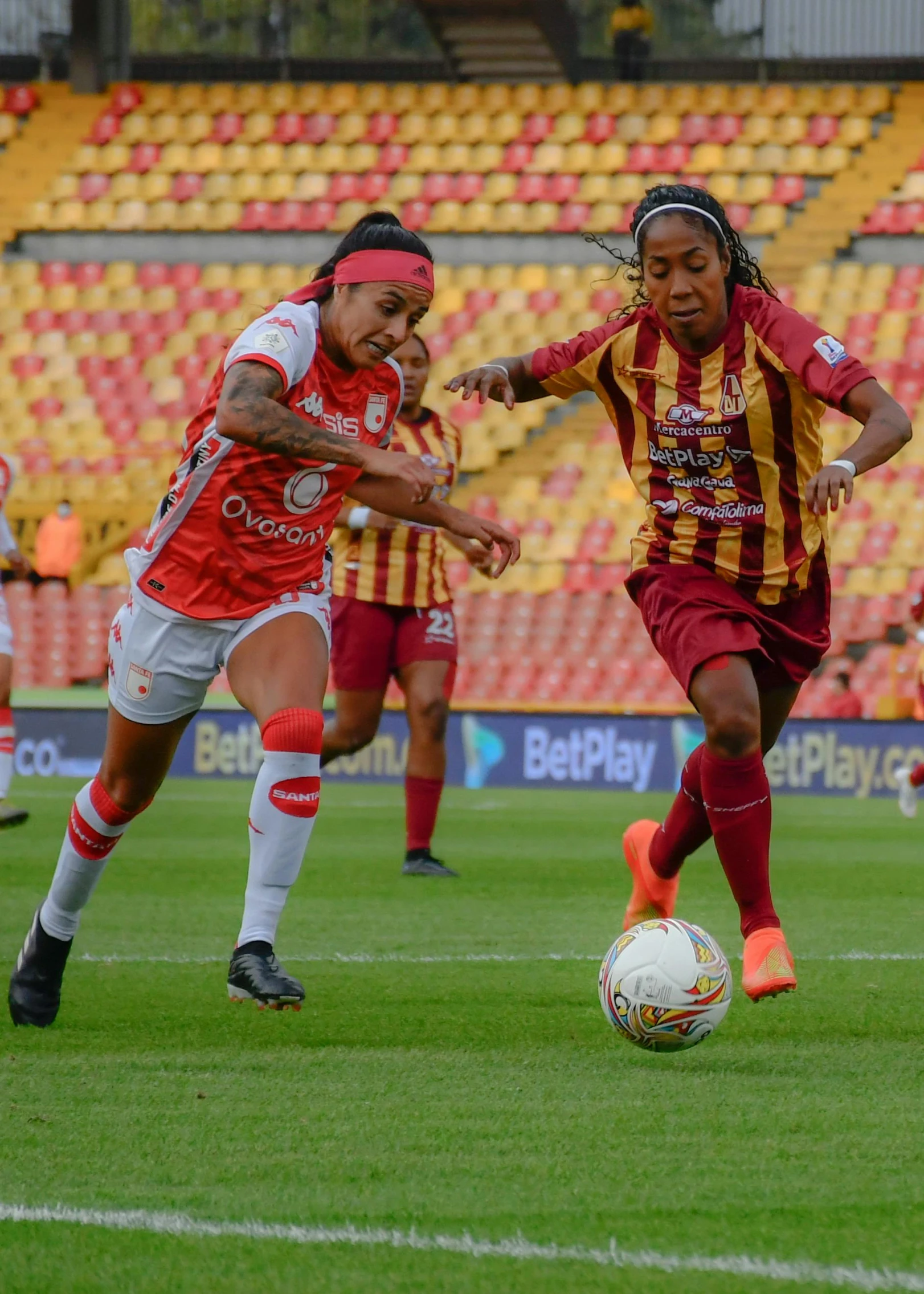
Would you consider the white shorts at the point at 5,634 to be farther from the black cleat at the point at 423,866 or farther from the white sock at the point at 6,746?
the black cleat at the point at 423,866

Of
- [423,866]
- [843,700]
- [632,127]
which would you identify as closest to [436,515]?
[423,866]

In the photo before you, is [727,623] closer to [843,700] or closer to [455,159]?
[843,700]

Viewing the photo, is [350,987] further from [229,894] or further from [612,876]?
[612,876]

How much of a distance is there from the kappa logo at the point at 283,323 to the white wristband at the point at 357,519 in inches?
158

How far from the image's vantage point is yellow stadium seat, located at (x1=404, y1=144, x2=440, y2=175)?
2467cm

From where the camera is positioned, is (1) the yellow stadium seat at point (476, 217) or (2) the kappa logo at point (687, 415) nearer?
(2) the kappa logo at point (687, 415)

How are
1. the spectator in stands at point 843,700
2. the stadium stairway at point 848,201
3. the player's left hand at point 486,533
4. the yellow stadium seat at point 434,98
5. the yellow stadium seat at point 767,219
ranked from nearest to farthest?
1. the player's left hand at point 486,533
2. the spectator in stands at point 843,700
3. the stadium stairway at point 848,201
4. the yellow stadium seat at point 767,219
5. the yellow stadium seat at point 434,98

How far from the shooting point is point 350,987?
5.43 metres

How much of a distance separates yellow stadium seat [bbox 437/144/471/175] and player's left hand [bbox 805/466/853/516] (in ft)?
69.6

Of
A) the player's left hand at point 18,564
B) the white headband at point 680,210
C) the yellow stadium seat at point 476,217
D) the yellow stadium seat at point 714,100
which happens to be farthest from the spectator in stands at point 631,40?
the white headband at point 680,210

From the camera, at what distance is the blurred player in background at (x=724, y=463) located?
4754mm

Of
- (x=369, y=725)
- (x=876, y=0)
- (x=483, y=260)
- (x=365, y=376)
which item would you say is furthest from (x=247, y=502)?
(x=876, y=0)

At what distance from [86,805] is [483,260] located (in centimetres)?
1976

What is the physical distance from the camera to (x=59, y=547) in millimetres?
19172
